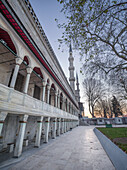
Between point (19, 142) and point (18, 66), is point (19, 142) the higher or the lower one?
the lower one

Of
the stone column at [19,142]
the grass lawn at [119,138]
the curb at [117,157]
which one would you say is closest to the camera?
the curb at [117,157]

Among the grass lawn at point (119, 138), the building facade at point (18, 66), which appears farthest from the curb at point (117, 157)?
the building facade at point (18, 66)

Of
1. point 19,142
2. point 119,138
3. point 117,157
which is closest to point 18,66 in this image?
point 19,142

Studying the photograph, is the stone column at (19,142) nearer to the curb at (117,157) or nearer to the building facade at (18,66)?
the building facade at (18,66)

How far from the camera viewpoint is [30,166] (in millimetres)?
4062

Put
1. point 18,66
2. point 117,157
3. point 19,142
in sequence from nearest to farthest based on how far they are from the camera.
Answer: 1. point 117,157
2. point 19,142
3. point 18,66

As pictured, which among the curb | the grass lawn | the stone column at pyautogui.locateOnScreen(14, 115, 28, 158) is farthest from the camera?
the stone column at pyautogui.locateOnScreen(14, 115, 28, 158)

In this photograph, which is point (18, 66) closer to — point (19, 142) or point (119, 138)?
point (19, 142)

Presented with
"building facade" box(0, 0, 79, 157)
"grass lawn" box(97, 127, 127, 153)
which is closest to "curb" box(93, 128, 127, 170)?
"grass lawn" box(97, 127, 127, 153)

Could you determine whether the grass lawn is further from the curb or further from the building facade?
the building facade

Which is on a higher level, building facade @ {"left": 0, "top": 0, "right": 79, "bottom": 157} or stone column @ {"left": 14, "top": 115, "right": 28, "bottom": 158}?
building facade @ {"left": 0, "top": 0, "right": 79, "bottom": 157}

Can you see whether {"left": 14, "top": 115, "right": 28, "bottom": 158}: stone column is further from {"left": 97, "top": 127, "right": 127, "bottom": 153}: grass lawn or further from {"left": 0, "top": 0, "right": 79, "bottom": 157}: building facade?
{"left": 97, "top": 127, "right": 127, "bottom": 153}: grass lawn

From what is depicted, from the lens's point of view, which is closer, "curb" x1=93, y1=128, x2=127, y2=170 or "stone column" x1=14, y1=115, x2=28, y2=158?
"curb" x1=93, y1=128, x2=127, y2=170

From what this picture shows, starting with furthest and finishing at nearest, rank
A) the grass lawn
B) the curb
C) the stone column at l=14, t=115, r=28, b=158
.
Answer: the stone column at l=14, t=115, r=28, b=158 < the grass lawn < the curb
